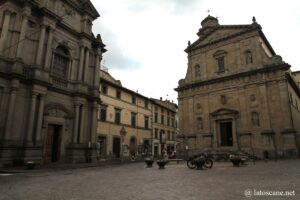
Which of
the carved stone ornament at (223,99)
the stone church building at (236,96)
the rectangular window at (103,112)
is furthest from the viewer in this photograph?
the rectangular window at (103,112)

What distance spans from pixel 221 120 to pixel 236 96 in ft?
12.2

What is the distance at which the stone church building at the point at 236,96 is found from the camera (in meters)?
26.1

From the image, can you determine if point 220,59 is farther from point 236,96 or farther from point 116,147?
point 116,147

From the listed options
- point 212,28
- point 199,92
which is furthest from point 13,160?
point 212,28

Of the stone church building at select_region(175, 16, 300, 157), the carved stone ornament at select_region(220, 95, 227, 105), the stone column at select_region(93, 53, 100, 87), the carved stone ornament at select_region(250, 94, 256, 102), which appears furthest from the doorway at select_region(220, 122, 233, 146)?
the stone column at select_region(93, 53, 100, 87)

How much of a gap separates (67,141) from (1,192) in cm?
1355

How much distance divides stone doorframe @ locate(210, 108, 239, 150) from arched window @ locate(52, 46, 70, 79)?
64.8 ft

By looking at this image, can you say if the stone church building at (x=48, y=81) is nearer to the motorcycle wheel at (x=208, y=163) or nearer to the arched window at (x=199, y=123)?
the motorcycle wheel at (x=208, y=163)

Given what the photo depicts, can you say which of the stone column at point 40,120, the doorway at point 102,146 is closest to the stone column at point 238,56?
the doorway at point 102,146

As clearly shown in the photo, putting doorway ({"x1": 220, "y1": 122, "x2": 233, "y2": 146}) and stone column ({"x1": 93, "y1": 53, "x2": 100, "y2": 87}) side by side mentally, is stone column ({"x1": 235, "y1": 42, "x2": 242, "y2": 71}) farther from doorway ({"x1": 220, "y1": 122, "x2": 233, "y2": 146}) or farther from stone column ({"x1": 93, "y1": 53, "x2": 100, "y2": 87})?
stone column ({"x1": 93, "y1": 53, "x2": 100, "y2": 87})

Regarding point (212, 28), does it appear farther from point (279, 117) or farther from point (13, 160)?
point (13, 160)

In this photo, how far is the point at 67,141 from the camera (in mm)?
20859

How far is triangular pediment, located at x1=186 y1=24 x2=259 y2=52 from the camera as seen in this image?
31062mm

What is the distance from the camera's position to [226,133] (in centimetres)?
3050
